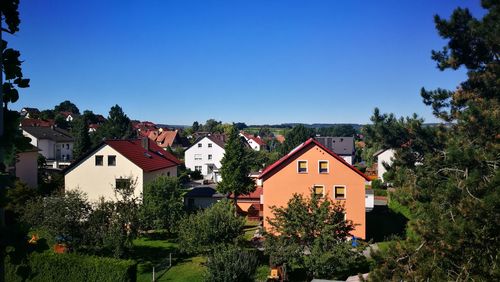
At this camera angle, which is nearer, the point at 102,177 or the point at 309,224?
the point at 309,224

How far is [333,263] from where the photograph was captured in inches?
749

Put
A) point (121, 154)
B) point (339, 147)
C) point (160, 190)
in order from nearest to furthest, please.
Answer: point (160, 190)
point (121, 154)
point (339, 147)

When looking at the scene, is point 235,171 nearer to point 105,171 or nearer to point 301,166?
point 301,166

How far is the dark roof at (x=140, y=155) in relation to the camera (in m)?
32.8

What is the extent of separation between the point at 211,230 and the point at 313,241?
5.24m

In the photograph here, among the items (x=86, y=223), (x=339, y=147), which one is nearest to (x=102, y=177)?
(x=86, y=223)

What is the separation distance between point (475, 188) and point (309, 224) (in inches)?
417

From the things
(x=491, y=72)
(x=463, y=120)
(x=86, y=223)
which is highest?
(x=491, y=72)

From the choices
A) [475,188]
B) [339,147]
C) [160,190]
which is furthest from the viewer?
[339,147]

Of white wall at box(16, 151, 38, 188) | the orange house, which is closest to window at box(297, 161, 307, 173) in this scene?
the orange house

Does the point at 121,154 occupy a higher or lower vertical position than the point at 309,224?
higher

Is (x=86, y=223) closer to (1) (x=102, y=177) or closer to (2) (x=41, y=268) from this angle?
(2) (x=41, y=268)

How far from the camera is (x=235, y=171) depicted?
3541 cm

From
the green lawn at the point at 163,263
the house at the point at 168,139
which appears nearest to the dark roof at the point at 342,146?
the house at the point at 168,139
